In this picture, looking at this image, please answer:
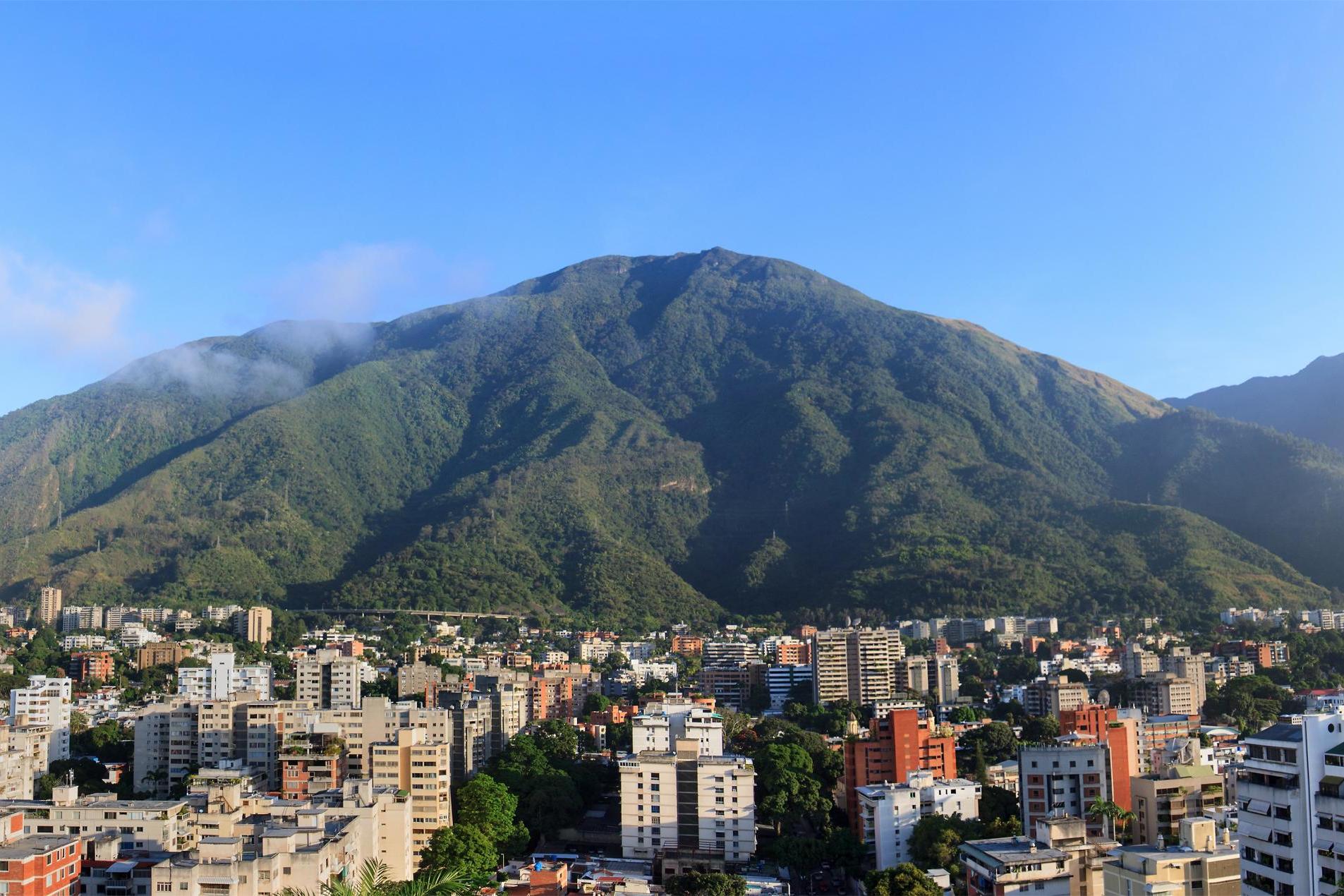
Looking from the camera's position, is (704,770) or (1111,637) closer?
(704,770)

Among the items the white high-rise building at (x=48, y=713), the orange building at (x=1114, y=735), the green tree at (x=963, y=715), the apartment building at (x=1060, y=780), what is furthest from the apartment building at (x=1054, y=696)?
the white high-rise building at (x=48, y=713)

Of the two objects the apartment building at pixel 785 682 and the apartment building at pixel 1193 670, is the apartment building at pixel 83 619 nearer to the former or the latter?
the apartment building at pixel 785 682

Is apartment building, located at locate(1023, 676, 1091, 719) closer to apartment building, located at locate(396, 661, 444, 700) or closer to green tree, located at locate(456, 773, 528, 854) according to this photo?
apartment building, located at locate(396, 661, 444, 700)

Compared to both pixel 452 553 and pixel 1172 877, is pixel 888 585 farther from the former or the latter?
pixel 1172 877

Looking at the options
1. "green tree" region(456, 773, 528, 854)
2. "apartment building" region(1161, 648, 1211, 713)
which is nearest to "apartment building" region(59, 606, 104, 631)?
"green tree" region(456, 773, 528, 854)

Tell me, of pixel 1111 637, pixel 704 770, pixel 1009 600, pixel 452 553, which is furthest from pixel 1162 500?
pixel 704 770

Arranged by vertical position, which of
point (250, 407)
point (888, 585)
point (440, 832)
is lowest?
point (440, 832)

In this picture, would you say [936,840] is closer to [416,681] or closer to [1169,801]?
[1169,801]
